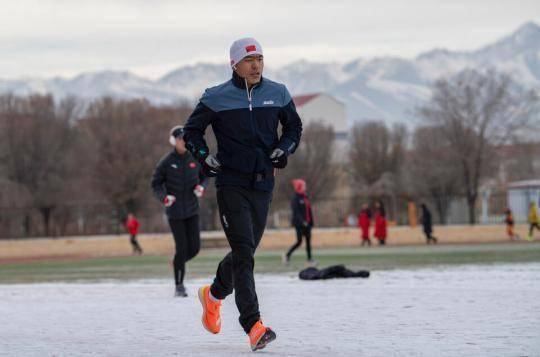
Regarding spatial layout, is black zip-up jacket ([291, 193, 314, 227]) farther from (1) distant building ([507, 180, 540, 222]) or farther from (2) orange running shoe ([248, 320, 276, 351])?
(1) distant building ([507, 180, 540, 222])

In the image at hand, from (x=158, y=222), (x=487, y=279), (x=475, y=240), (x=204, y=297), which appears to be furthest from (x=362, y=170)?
(x=204, y=297)

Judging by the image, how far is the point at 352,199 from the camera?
192 feet

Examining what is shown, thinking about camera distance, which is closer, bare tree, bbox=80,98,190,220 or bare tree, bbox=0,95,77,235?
bare tree, bbox=0,95,77,235

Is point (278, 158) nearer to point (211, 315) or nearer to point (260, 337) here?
point (260, 337)

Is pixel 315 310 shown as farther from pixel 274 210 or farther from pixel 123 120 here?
pixel 123 120

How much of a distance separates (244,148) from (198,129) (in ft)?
1.39

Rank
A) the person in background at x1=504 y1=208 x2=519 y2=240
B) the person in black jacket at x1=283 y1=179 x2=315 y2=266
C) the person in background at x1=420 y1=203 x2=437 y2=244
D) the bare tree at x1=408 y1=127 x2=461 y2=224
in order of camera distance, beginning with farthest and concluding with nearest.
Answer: the bare tree at x1=408 y1=127 x2=461 y2=224
the person in background at x1=504 y1=208 x2=519 y2=240
the person in background at x1=420 y1=203 x2=437 y2=244
the person in black jacket at x1=283 y1=179 x2=315 y2=266

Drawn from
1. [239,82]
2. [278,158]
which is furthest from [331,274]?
[239,82]

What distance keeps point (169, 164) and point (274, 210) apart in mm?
58075

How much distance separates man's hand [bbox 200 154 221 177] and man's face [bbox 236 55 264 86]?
23.9 inches

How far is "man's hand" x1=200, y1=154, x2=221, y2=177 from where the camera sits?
26.3 feet

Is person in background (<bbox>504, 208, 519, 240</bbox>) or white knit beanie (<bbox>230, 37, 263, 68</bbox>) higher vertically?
white knit beanie (<bbox>230, 37, 263, 68</bbox>)

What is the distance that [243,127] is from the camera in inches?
316

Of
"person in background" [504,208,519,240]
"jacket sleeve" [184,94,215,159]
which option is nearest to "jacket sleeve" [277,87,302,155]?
"jacket sleeve" [184,94,215,159]
